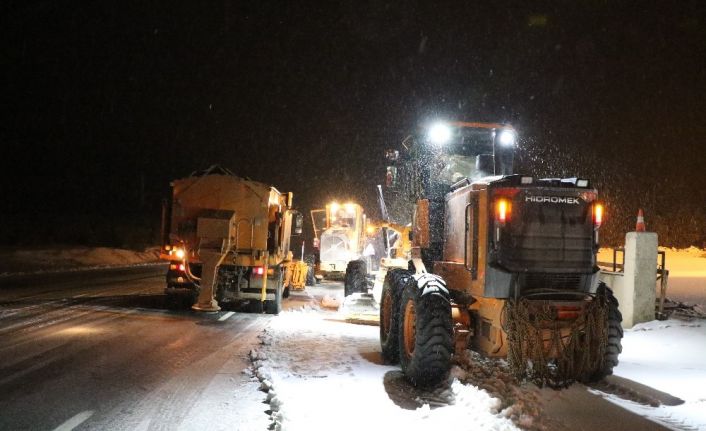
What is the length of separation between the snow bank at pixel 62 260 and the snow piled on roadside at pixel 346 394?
65.4 ft

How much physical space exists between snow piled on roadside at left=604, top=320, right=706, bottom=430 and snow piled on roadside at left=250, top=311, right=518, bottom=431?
179cm

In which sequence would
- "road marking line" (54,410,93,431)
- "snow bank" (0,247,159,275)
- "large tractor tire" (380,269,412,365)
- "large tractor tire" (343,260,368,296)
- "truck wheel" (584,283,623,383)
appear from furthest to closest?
"snow bank" (0,247,159,275) → "large tractor tire" (343,260,368,296) → "large tractor tire" (380,269,412,365) → "truck wheel" (584,283,623,383) → "road marking line" (54,410,93,431)

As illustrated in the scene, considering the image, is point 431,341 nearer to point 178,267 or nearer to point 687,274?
point 178,267

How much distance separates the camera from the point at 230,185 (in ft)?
48.3

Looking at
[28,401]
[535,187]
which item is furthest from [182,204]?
[535,187]

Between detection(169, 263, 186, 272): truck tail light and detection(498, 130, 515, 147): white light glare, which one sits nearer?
detection(498, 130, 515, 147): white light glare

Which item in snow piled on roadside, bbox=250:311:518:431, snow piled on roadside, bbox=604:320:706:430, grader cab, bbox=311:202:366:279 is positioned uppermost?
grader cab, bbox=311:202:366:279

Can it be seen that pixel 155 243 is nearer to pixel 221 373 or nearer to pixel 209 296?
pixel 209 296

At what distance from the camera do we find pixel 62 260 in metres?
32.4

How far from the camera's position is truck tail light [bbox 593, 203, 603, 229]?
750 cm

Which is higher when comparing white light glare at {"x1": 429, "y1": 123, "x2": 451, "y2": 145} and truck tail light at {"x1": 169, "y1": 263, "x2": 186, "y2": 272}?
white light glare at {"x1": 429, "y1": 123, "x2": 451, "y2": 145}

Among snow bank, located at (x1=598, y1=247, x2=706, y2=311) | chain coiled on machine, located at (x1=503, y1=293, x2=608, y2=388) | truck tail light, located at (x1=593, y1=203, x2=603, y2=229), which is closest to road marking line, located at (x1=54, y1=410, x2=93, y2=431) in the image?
chain coiled on machine, located at (x1=503, y1=293, x2=608, y2=388)

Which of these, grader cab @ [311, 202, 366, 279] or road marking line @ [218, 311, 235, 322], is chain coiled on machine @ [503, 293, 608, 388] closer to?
road marking line @ [218, 311, 235, 322]

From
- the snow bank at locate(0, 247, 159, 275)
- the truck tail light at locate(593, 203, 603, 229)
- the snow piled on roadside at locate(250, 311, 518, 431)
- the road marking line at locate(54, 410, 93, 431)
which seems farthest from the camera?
the snow bank at locate(0, 247, 159, 275)
